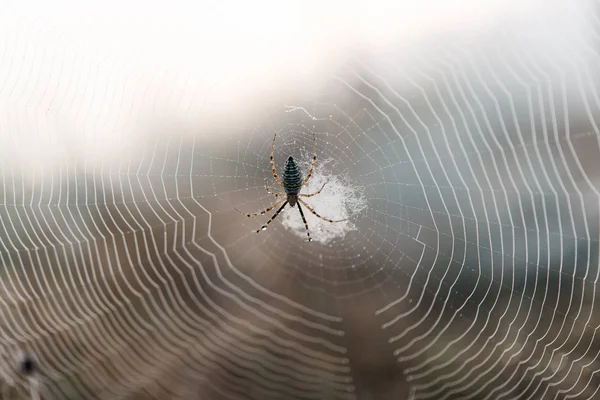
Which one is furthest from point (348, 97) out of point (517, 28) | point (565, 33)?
point (565, 33)

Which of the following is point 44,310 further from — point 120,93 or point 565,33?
point 565,33

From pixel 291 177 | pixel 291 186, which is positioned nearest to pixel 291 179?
pixel 291 177

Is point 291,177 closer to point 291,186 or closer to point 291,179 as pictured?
point 291,179
